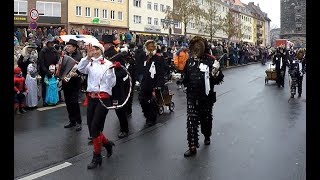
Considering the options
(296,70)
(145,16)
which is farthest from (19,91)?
(145,16)

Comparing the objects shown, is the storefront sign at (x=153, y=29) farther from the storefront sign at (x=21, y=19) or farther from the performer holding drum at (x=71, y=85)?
the performer holding drum at (x=71, y=85)

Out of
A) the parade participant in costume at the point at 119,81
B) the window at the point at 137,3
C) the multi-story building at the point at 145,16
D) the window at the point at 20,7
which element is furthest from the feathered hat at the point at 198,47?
the window at the point at 137,3

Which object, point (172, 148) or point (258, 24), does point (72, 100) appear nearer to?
point (172, 148)

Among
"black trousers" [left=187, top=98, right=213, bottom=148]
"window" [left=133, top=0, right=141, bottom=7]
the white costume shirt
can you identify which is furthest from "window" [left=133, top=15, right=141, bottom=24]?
the white costume shirt

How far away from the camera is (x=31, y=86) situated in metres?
12.7

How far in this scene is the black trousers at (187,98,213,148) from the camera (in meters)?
7.40

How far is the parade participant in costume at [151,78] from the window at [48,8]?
49548mm

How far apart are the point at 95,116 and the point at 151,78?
11.7 feet

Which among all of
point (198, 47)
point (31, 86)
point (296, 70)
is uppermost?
point (198, 47)

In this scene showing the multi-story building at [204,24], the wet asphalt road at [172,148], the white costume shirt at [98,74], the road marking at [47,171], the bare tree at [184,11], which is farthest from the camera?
the multi-story building at [204,24]

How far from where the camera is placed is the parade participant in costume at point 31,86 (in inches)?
496

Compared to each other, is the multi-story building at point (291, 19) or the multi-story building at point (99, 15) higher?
the multi-story building at point (291, 19)

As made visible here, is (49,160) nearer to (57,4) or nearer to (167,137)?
(167,137)
